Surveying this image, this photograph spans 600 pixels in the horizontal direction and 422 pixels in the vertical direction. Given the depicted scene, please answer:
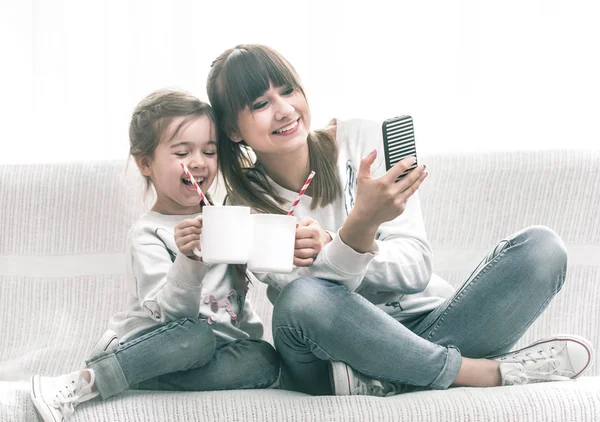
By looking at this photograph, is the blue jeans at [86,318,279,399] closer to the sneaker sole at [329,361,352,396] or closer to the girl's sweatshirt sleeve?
the girl's sweatshirt sleeve

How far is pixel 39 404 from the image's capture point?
3.61ft

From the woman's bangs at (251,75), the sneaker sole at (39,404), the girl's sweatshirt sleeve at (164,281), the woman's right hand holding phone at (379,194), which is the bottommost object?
the sneaker sole at (39,404)

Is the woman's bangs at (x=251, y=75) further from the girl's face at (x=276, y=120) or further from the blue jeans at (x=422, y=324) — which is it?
the blue jeans at (x=422, y=324)

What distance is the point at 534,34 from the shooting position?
1991mm

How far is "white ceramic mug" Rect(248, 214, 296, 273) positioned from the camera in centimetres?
104

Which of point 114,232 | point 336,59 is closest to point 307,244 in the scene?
point 114,232

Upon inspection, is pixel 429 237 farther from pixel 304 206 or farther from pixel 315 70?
pixel 315 70

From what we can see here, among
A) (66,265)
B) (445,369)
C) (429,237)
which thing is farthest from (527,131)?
(66,265)

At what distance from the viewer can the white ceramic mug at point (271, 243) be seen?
3.41 ft

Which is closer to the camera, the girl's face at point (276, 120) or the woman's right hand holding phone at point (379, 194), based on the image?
the woman's right hand holding phone at point (379, 194)

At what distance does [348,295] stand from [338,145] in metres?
0.39

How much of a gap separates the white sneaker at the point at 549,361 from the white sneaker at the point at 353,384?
19 centimetres

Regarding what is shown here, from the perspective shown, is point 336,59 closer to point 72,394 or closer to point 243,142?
point 243,142

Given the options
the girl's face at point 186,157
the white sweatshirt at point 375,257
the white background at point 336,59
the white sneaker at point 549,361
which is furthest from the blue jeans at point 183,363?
the white background at point 336,59
